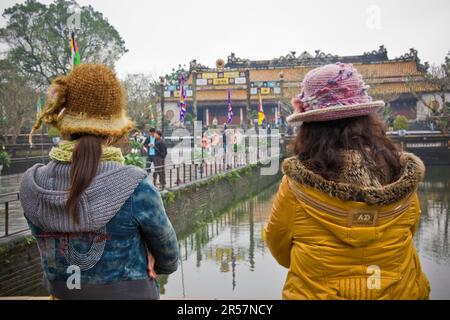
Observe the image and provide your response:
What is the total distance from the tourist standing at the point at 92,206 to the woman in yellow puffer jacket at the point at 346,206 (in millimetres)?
479

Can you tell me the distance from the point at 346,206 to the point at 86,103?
39.8 inches

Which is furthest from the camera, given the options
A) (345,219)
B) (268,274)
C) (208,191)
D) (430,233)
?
(208,191)

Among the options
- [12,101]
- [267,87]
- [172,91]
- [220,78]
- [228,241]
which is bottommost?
[228,241]

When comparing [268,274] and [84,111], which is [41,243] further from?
[268,274]

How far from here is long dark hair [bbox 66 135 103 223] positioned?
66.2 inches

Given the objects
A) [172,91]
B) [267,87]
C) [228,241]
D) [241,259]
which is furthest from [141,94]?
[241,259]

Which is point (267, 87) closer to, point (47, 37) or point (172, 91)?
point (172, 91)

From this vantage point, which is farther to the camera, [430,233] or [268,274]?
[430,233]

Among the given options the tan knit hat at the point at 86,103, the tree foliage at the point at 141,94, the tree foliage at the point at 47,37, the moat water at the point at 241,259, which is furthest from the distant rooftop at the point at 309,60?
the tan knit hat at the point at 86,103

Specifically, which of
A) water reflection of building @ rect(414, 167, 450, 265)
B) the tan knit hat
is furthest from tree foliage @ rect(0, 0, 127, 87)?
the tan knit hat

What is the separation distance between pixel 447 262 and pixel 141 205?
7942mm

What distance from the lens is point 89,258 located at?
1.74m

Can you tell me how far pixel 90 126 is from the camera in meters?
1.80
